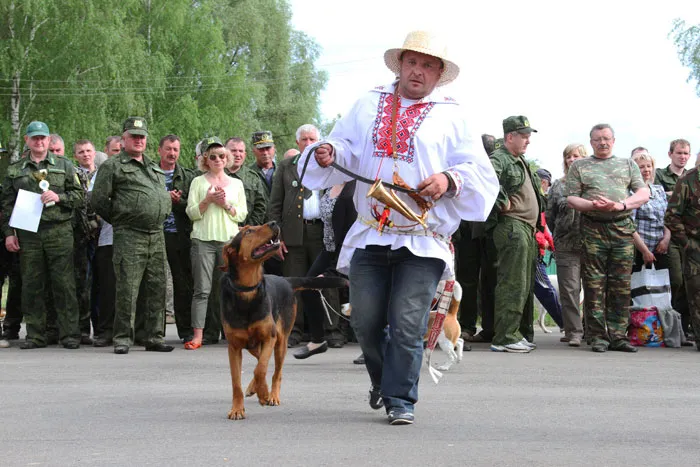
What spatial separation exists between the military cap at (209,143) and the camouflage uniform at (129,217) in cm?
73

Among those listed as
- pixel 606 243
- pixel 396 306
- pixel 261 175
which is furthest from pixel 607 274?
pixel 396 306

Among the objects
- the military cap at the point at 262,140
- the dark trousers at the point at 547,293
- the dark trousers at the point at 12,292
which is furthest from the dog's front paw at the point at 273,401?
the dark trousers at the point at 547,293

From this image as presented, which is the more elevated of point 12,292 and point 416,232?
point 416,232

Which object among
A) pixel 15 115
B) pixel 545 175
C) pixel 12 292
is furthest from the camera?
pixel 15 115

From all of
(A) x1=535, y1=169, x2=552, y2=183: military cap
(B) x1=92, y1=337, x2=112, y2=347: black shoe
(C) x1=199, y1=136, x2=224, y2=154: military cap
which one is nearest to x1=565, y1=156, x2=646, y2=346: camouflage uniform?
(A) x1=535, y1=169, x2=552, y2=183: military cap

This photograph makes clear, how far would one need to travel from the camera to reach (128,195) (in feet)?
39.1

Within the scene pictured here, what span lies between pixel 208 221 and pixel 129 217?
0.97 m

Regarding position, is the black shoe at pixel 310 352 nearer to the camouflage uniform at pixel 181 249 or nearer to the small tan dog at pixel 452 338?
the small tan dog at pixel 452 338

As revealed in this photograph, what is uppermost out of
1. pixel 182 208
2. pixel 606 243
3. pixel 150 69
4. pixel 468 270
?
pixel 150 69

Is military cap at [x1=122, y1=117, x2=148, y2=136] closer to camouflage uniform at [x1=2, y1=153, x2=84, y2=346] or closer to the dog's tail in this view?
camouflage uniform at [x1=2, y1=153, x2=84, y2=346]

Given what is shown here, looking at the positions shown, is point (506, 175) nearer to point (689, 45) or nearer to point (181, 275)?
point (181, 275)

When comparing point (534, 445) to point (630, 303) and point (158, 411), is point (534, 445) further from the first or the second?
point (630, 303)

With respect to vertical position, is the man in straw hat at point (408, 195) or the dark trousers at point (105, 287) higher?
the man in straw hat at point (408, 195)

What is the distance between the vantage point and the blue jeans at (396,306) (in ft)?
22.5
